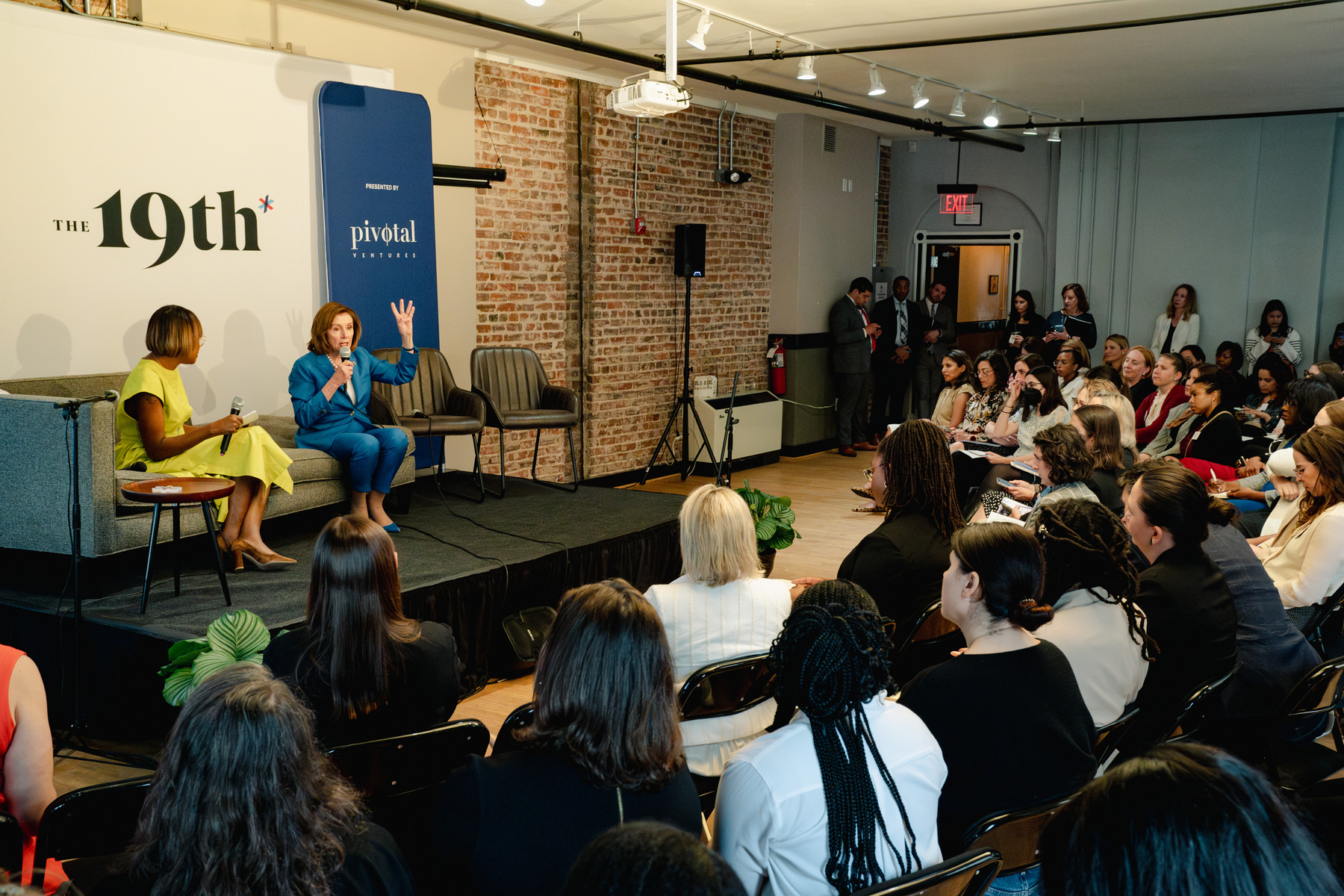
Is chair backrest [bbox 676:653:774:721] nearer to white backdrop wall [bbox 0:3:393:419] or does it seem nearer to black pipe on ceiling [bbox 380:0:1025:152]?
white backdrop wall [bbox 0:3:393:419]

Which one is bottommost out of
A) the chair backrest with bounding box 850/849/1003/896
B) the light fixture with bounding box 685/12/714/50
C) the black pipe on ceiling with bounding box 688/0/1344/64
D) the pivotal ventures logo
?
the chair backrest with bounding box 850/849/1003/896

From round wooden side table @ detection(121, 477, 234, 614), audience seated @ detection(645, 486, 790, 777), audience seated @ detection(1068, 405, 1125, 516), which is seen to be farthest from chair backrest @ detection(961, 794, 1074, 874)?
round wooden side table @ detection(121, 477, 234, 614)

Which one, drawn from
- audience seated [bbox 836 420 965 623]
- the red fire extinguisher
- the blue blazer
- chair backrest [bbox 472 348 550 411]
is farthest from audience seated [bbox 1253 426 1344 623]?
the red fire extinguisher

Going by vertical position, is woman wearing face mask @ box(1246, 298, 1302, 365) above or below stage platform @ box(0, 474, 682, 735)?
above

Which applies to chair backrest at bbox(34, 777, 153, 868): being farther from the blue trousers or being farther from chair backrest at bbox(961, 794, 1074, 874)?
the blue trousers

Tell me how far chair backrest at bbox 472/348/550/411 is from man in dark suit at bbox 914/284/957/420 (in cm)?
533

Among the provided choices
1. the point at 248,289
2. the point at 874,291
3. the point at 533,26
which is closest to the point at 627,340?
the point at 533,26

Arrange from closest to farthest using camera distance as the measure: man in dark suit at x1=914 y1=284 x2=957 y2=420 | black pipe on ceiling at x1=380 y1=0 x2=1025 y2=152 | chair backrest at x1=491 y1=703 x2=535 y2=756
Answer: chair backrest at x1=491 y1=703 x2=535 y2=756 → black pipe on ceiling at x1=380 y1=0 x2=1025 y2=152 → man in dark suit at x1=914 y1=284 x2=957 y2=420

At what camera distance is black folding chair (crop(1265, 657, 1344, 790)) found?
2527mm

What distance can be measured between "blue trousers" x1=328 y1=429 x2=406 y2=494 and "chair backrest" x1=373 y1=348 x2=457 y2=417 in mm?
668

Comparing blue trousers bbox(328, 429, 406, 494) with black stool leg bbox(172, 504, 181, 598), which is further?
blue trousers bbox(328, 429, 406, 494)

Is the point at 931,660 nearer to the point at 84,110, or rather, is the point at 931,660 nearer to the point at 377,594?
the point at 377,594

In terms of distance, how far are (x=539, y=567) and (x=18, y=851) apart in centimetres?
291

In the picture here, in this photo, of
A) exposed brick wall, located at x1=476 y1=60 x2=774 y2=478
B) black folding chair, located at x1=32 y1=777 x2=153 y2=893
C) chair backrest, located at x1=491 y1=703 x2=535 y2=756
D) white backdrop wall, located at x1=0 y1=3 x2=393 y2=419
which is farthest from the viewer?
exposed brick wall, located at x1=476 y1=60 x2=774 y2=478
